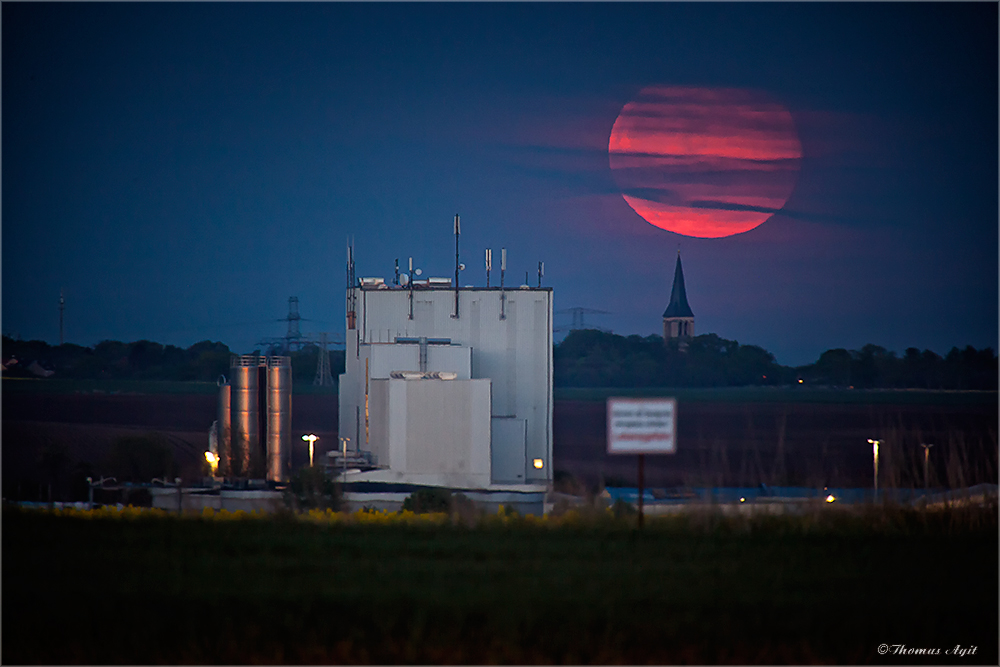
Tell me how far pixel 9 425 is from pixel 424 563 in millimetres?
71621

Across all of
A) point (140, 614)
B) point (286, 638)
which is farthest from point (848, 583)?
point (140, 614)

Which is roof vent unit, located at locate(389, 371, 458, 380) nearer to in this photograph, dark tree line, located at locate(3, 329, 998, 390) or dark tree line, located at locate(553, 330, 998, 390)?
dark tree line, located at locate(3, 329, 998, 390)

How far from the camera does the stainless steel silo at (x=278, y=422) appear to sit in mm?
30578

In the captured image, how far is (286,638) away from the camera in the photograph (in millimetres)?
Answer: 5273

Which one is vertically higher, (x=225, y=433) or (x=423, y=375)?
(x=423, y=375)

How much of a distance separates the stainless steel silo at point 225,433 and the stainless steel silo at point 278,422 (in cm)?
126

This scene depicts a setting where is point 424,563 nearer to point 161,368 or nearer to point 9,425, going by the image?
point 9,425

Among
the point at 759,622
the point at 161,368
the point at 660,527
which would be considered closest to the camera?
the point at 759,622

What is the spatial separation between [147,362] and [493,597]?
311 feet

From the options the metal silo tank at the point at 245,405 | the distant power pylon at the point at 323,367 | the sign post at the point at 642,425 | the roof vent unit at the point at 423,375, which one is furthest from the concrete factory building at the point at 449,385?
the sign post at the point at 642,425

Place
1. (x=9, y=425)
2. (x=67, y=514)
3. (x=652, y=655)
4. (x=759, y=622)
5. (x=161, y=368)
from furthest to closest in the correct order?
(x=161, y=368) → (x=9, y=425) → (x=67, y=514) → (x=759, y=622) → (x=652, y=655)

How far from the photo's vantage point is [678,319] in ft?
312

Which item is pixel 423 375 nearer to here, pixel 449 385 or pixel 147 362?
pixel 449 385

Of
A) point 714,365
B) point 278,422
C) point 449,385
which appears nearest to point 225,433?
point 278,422
